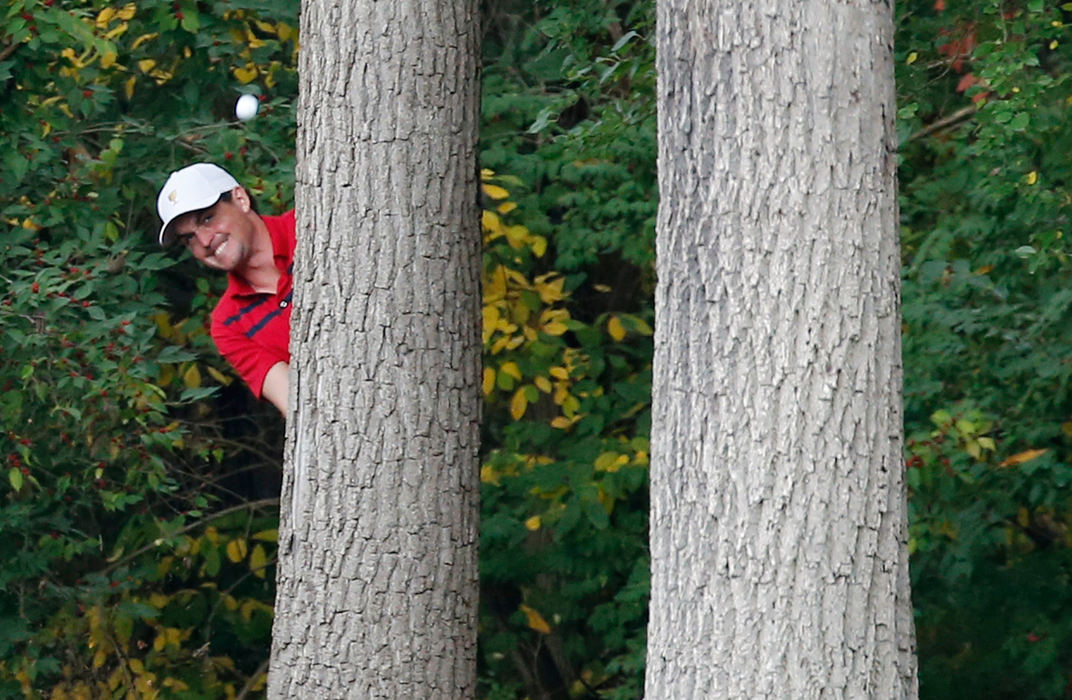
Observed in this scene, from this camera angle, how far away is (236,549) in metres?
7.64

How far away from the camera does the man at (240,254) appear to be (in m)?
4.91

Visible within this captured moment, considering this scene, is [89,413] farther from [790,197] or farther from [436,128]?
[790,197]

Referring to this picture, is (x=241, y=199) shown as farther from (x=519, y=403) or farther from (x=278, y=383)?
(x=519, y=403)

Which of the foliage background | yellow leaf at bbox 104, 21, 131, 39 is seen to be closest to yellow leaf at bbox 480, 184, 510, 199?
the foliage background

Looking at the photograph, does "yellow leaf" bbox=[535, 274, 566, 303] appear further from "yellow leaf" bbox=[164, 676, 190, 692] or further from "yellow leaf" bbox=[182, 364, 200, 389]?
"yellow leaf" bbox=[164, 676, 190, 692]

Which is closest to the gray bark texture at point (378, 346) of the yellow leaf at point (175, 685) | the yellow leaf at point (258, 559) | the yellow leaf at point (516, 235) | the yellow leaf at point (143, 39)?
the yellow leaf at point (143, 39)

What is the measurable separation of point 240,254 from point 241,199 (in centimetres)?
20

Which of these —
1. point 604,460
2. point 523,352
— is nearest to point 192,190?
point 523,352

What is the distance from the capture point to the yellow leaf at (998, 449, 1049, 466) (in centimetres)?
605

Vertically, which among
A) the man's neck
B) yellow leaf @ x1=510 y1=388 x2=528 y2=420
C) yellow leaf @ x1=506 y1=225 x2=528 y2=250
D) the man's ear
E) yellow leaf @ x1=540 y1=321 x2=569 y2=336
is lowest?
yellow leaf @ x1=510 y1=388 x2=528 y2=420

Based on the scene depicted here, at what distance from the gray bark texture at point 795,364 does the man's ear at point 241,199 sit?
227 centimetres

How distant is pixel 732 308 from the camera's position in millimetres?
3014

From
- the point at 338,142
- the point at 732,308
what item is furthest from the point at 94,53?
the point at 732,308

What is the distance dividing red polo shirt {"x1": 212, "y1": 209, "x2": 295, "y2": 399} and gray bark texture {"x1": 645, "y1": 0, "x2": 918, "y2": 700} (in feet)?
6.96
